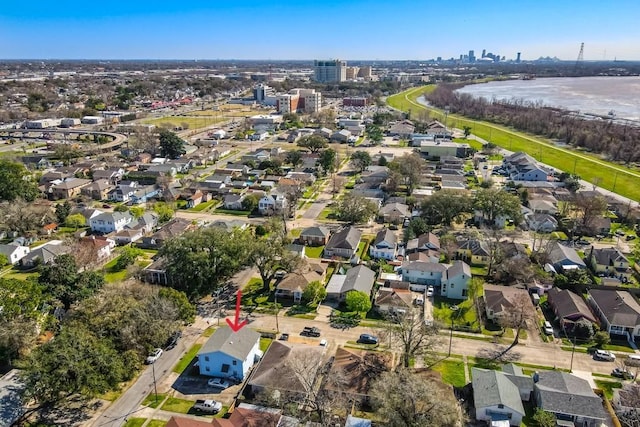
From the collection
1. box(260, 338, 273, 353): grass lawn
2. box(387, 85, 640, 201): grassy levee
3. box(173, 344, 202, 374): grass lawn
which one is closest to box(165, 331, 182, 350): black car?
box(173, 344, 202, 374): grass lawn

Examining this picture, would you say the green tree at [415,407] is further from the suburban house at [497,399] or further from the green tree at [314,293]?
the green tree at [314,293]

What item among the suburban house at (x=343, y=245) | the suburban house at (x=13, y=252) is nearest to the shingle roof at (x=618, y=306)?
the suburban house at (x=343, y=245)

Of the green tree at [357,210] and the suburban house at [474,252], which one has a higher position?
the green tree at [357,210]

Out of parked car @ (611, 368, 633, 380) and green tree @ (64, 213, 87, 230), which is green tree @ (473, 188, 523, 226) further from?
green tree @ (64, 213, 87, 230)

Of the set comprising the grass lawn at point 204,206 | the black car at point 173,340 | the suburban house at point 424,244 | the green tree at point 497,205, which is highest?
the green tree at point 497,205

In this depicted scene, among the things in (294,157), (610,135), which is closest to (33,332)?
(294,157)

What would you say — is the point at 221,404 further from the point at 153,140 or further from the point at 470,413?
the point at 153,140

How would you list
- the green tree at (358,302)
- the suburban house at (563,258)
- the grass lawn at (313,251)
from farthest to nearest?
the grass lawn at (313,251) → the suburban house at (563,258) → the green tree at (358,302)
